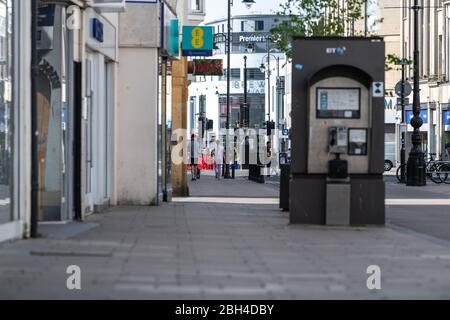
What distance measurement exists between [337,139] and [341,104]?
614 millimetres

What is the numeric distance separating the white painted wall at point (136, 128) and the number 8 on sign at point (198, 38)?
417 cm

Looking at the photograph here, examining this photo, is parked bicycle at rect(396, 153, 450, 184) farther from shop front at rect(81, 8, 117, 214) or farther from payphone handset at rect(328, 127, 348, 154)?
payphone handset at rect(328, 127, 348, 154)

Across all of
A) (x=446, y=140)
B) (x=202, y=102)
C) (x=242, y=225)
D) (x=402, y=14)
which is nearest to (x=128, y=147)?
(x=242, y=225)

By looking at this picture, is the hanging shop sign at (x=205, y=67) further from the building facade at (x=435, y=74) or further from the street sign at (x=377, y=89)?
the building facade at (x=435, y=74)

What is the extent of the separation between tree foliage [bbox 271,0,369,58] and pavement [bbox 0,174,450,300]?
15325 mm

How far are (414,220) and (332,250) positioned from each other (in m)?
7.24

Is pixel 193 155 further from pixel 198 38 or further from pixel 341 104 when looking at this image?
pixel 341 104

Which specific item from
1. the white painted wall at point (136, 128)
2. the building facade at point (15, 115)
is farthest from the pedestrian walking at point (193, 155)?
the building facade at point (15, 115)

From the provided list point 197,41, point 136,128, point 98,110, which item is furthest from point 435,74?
point 98,110

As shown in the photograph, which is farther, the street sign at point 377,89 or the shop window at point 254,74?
the shop window at point 254,74

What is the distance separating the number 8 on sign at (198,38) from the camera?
1071 inches

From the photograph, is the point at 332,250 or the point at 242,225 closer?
the point at 332,250
